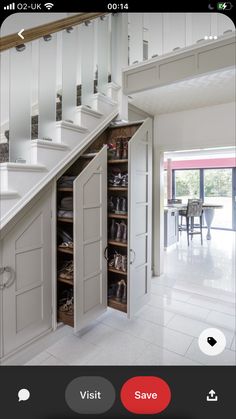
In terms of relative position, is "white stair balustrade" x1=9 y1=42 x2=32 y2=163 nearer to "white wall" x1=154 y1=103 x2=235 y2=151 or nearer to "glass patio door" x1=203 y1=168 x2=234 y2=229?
"white wall" x1=154 y1=103 x2=235 y2=151

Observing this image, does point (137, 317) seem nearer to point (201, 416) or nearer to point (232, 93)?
point (201, 416)

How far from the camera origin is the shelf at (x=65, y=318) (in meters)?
1.72

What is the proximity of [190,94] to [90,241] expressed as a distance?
1.73m

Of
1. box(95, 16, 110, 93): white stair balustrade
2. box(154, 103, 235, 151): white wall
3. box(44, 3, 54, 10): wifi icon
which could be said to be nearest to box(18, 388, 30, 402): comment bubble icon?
box(44, 3, 54, 10): wifi icon

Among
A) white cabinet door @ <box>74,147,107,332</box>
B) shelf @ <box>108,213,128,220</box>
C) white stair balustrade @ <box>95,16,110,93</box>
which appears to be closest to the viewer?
white cabinet door @ <box>74,147,107,332</box>

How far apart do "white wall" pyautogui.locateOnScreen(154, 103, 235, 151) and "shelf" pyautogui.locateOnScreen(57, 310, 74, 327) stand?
2.19 metres

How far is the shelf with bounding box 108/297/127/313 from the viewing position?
1.93 m

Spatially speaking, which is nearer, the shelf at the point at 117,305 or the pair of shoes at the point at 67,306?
the pair of shoes at the point at 67,306

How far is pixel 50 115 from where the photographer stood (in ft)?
4.57

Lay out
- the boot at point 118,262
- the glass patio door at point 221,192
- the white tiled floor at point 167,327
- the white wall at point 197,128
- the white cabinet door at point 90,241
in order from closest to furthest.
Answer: the white tiled floor at point 167,327
the white cabinet door at point 90,241
the boot at point 118,262
the white wall at point 197,128
the glass patio door at point 221,192

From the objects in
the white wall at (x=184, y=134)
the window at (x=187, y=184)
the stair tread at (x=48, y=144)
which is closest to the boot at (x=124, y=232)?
the stair tread at (x=48, y=144)

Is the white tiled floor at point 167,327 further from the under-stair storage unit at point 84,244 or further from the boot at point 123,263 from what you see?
the boot at point 123,263

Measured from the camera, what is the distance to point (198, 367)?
476 millimetres

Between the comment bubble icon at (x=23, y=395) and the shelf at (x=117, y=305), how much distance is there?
1.58 metres
